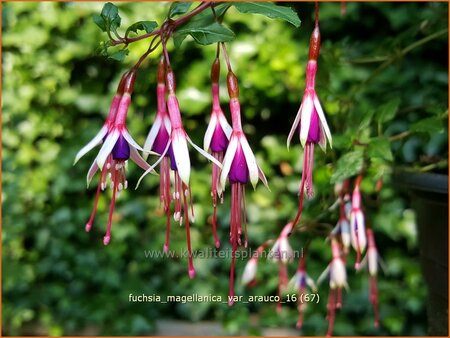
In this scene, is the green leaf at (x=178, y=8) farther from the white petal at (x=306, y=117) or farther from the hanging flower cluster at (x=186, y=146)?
→ the white petal at (x=306, y=117)

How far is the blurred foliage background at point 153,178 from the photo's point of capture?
1.87 metres

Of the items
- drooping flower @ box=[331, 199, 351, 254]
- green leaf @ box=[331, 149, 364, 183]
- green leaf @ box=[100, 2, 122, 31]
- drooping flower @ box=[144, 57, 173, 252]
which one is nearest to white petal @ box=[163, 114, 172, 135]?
drooping flower @ box=[144, 57, 173, 252]

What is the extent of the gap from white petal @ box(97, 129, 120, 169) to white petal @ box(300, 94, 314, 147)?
18 centimetres

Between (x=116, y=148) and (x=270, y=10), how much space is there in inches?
8.2

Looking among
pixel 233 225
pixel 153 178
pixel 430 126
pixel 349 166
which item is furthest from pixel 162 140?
pixel 153 178

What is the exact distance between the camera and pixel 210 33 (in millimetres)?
640

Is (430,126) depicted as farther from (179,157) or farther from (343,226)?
(179,157)

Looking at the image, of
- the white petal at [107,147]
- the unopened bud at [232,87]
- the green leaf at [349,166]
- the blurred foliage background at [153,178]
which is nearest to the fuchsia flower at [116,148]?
the white petal at [107,147]

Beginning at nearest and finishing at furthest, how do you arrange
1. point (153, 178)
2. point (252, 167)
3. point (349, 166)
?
point (252, 167), point (349, 166), point (153, 178)

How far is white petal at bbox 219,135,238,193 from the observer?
1.95ft

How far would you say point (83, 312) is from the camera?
198 cm

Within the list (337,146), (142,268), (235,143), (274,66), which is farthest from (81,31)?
(235,143)

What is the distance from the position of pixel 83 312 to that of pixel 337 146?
1259 millimetres

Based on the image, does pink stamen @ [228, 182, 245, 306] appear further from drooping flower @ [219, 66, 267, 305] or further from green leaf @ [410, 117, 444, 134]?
green leaf @ [410, 117, 444, 134]
